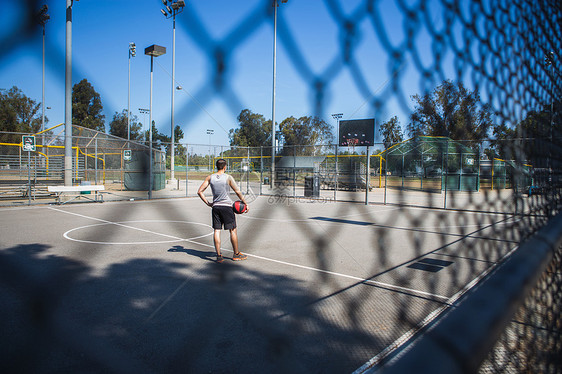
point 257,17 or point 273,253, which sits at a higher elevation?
point 257,17

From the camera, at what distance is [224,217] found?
555cm

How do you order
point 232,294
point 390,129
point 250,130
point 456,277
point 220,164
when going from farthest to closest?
point 220,164
point 456,277
point 232,294
point 390,129
point 250,130

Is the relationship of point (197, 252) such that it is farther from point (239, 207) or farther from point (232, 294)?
point (232, 294)

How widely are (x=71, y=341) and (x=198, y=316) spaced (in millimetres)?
1013

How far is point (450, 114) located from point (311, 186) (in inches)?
650

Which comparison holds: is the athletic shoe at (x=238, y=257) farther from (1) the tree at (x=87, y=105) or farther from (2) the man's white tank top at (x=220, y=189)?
(1) the tree at (x=87, y=105)

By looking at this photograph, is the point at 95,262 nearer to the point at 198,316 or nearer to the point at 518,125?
the point at 198,316

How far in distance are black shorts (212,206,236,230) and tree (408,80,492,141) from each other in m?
4.16

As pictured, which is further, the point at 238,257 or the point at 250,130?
the point at 238,257

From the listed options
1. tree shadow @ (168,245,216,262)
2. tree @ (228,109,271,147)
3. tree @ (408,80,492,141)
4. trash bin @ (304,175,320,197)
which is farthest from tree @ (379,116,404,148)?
trash bin @ (304,175,320,197)

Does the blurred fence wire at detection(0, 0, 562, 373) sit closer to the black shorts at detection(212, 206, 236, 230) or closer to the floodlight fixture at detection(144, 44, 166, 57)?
the floodlight fixture at detection(144, 44, 166, 57)

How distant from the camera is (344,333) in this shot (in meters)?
2.99

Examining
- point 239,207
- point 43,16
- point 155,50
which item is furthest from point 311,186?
point 43,16

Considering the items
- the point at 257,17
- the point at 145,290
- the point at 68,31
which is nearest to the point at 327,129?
the point at 257,17
